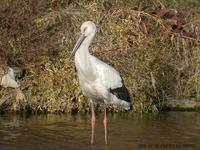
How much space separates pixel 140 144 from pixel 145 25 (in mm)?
5709

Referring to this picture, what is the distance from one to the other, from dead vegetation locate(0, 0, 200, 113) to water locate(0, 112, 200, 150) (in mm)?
622

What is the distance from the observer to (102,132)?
44.8 ft

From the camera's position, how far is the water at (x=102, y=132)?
11797 mm

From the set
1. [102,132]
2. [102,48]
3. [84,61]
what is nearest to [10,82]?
[102,48]

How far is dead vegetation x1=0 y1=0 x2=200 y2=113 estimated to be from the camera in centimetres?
1580

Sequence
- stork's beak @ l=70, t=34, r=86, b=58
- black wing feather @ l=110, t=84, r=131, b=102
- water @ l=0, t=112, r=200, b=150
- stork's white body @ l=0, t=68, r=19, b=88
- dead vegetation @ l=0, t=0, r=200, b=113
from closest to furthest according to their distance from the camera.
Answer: water @ l=0, t=112, r=200, b=150 < stork's beak @ l=70, t=34, r=86, b=58 < black wing feather @ l=110, t=84, r=131, b=102 < stork's white body @ l=0, t=68, r=19, b=88 < dead vegetation @ l=0, t=0, r=200, b=113

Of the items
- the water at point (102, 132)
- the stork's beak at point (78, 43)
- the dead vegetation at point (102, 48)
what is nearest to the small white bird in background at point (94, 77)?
the stork's beak at point (78, 43)

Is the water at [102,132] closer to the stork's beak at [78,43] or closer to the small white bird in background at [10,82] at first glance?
the small white bird in background at [10,82]

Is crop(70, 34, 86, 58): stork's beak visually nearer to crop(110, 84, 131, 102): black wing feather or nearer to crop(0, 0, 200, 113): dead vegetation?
crop(110, 84, 131, 102): black wing feather

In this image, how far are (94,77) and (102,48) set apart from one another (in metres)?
3.77

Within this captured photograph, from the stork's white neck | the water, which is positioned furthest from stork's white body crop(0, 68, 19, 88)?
the stork's white neck

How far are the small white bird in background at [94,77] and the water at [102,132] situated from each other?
610 millimetres

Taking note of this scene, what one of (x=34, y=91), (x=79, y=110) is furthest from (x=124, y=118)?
(x=34, y=91)

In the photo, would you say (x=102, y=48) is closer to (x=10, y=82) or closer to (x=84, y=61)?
(x=10, y=82)
